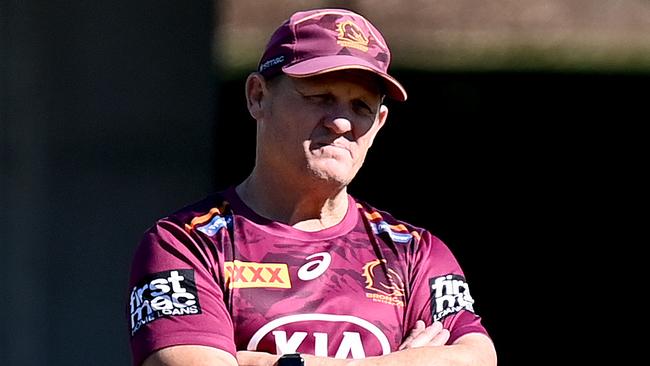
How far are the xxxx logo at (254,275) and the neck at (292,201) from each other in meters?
0.14

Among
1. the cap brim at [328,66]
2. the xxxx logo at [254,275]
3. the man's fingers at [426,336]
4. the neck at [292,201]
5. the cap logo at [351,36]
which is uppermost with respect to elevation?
the cap logo at [351,36]

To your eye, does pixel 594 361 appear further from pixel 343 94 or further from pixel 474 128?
pixel 343 94

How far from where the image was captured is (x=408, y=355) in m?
2.90

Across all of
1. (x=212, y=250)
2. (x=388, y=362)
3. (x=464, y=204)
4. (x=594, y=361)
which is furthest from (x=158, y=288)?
(x=464, y=204)

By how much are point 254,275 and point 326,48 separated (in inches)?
19.8

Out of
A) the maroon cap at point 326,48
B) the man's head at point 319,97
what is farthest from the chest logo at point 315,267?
the maroon cap at point 326,48

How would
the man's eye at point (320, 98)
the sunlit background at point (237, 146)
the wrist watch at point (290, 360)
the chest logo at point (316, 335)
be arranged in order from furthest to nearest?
the sunlit background at point (237, 146)
the man's eye at point (320, 98)
the chest logo at point (316, 335)
the wrist watch at point (290, 360)

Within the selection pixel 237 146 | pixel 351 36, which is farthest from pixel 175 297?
pixel 237 146

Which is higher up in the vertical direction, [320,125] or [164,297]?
[320,125]

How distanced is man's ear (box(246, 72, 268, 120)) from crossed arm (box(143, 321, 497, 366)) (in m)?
0.54

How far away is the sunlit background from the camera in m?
6.32

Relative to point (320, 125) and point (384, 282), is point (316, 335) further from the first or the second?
point (320, 125)

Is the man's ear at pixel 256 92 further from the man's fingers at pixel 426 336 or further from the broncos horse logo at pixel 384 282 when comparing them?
the man's fingers at pixel 426 336

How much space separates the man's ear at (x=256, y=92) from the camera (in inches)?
122
